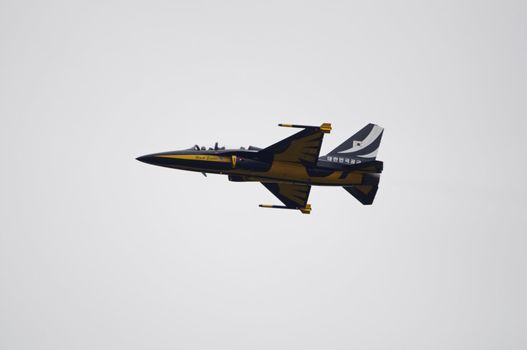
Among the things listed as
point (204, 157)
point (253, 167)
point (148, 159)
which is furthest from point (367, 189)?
point (148, 159)

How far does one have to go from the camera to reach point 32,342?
167000 millimetres

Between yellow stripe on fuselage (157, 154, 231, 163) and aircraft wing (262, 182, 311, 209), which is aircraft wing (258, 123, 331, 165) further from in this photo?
aircraft wing (262, 182, 311, 209)

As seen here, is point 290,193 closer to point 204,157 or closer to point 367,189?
point 367,189

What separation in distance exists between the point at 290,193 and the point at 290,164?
472 cm

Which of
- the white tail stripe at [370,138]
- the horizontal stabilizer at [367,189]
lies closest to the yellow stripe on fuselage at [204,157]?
the horizontal stabilizer at [367,189]

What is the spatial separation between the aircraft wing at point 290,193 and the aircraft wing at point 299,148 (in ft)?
14.7

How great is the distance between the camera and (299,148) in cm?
3988

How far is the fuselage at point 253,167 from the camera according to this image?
40.0 metres

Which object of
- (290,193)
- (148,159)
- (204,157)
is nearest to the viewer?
(148,159)

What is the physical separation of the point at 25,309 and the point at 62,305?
10.8 meters

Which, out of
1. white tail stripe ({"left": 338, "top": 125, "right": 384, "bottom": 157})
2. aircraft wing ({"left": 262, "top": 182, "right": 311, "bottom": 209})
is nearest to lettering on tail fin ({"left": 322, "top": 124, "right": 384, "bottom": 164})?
white tail stripe ({"left": 338, "top": 125, "right": 384, "bottom": 157})

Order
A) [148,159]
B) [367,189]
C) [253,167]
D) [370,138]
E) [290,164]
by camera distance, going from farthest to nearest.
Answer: [370,138], [367,189], [290,164], [253,167], [148,159]

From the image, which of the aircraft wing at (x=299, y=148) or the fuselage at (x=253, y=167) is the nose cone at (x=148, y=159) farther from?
the aircraft wing at (x=299, y=148)

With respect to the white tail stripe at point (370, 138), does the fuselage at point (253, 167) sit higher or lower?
lower
